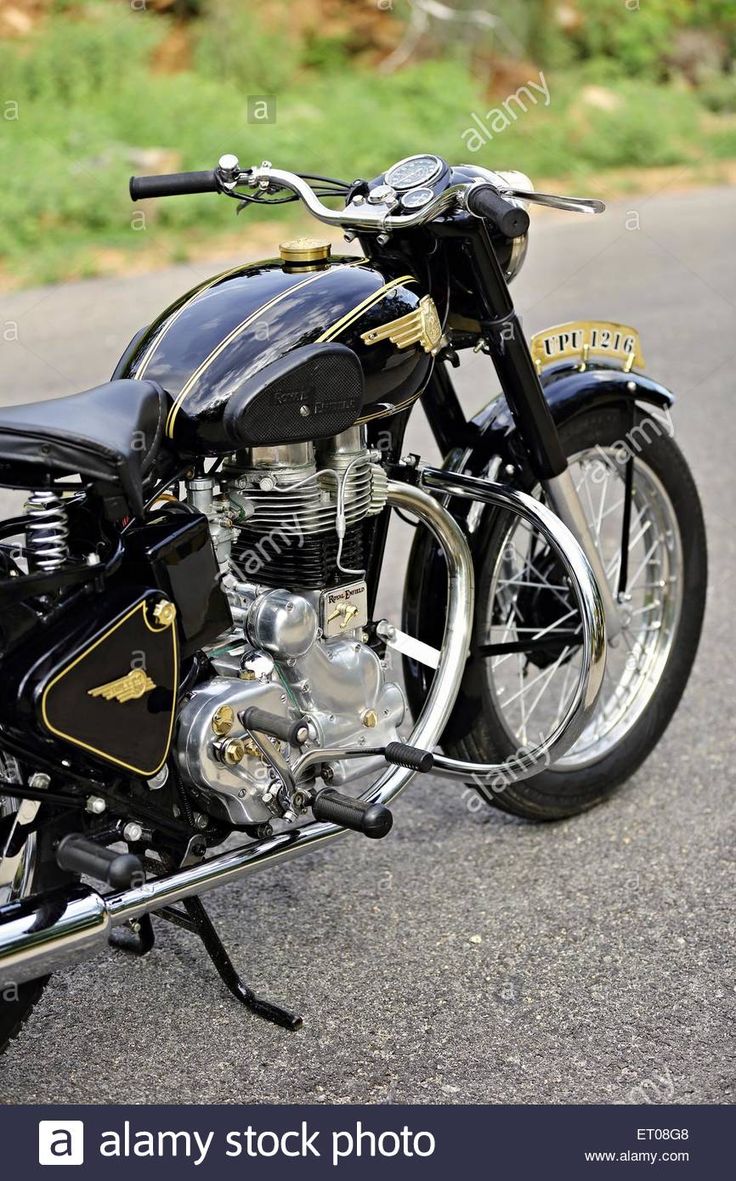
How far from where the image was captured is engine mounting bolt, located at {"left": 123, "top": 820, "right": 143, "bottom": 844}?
2402 mm

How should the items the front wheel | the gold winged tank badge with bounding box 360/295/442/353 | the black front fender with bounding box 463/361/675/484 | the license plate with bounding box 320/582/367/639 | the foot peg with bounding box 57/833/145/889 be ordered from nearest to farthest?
the foot peg with bounding box 57/833/145/889
the gold winged tank badge with bounding box 360/295/442/353
the license plate with bounding box 320/582/367/639
the black front fender with bounding box 463/361/675/484
the front wheel

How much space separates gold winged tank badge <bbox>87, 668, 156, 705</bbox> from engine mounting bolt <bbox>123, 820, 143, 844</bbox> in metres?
0.26

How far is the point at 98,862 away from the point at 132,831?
0.59ft

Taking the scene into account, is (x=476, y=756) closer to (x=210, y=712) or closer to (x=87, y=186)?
(x=210, y=712)

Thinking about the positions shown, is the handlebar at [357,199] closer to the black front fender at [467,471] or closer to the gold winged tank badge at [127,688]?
the black front fender at [467,471]

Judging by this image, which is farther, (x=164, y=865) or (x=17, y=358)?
(x=17, y=358)

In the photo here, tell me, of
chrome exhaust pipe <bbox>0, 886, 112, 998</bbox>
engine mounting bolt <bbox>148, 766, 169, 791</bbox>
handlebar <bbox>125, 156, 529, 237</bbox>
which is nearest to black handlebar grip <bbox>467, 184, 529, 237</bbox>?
handlebar <bbox>125, 156, 529, 237</bbox>

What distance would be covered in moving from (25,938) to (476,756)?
126 centimetres

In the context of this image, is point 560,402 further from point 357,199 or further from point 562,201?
point 357,199

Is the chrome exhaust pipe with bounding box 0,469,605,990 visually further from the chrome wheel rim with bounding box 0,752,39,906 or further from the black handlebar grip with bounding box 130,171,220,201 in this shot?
the black handlebar grip with bounding box 130,171,220,201

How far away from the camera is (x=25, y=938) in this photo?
85.8 inches
